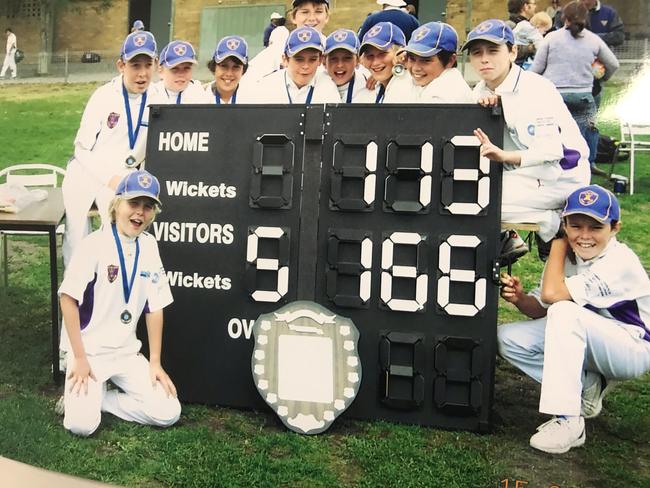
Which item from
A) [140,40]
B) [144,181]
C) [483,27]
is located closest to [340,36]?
[483,27]

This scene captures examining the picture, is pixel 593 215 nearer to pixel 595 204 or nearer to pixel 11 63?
pixel 595 204

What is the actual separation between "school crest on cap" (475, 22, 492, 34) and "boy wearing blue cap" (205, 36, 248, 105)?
2.02ft

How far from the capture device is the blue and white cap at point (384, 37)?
196 centimetres

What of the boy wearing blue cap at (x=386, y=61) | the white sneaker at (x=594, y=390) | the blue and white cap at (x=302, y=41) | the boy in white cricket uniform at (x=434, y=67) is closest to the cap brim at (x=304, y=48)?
the blue and white cap at (x=302, y=41)

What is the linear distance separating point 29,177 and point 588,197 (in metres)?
1.50

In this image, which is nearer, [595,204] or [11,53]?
[595,204]

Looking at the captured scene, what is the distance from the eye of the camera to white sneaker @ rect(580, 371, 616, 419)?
5.73 ft

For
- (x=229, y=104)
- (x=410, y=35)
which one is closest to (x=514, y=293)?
(x=410, y=35)

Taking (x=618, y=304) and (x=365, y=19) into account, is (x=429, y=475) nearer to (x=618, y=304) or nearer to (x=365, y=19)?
(x=618, y=304)

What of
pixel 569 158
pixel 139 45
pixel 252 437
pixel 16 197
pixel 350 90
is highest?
pixel 139 45

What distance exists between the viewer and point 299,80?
210cm

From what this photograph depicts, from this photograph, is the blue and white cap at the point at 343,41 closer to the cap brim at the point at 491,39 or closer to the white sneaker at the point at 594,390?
the cap brim at the point at 491,39

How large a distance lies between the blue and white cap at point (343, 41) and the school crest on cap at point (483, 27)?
0.37 metres

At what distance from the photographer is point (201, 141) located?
212cm
